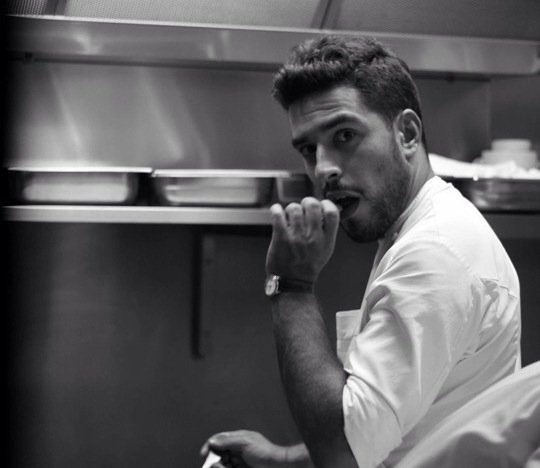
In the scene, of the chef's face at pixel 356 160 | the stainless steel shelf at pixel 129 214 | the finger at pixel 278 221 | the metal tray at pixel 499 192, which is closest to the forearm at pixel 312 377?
the finger at pixel 278 221

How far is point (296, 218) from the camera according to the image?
4.51ft

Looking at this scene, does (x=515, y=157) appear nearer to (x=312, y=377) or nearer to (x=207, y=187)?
(x=207, y=187)

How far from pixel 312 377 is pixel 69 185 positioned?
1145 mm

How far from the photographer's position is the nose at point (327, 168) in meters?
1.46

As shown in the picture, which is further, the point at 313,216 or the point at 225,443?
the point at 225,443

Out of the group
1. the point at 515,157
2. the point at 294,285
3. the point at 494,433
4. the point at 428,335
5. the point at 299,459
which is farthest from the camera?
the point at 515,157

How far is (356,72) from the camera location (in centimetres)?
143

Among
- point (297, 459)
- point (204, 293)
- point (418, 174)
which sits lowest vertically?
point (297, 459)

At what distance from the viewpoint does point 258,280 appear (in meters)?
2.60

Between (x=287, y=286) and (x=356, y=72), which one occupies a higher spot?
(x=356, y=72)

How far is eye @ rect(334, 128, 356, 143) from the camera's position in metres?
1.45

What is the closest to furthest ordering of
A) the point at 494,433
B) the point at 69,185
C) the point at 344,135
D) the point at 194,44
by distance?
the point at 494,433
the point at 344,135
the point at 69,185
the point at 194,44

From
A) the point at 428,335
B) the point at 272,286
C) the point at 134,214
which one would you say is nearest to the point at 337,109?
the point at 272,286

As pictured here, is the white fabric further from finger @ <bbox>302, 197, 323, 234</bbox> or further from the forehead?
the forehead
